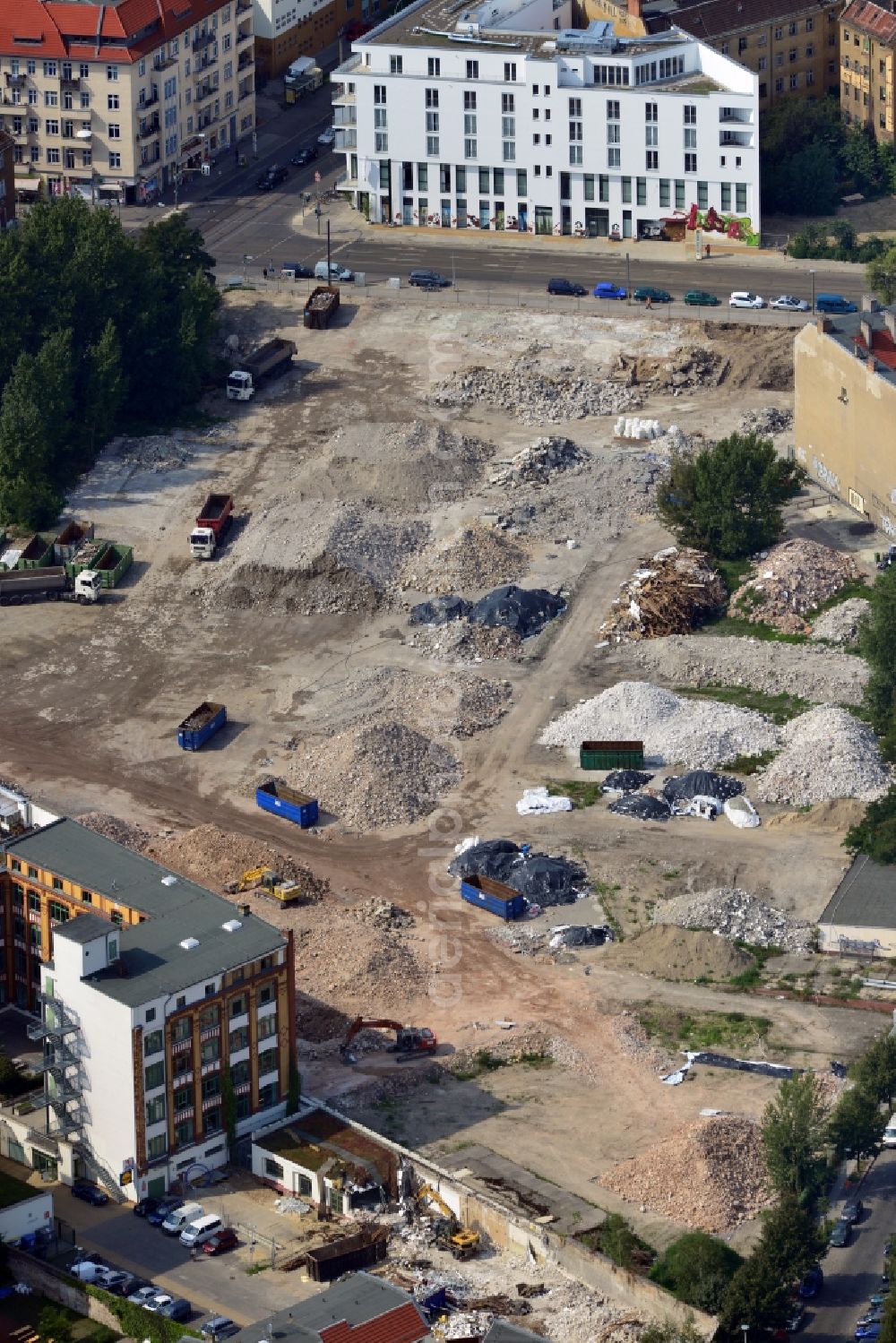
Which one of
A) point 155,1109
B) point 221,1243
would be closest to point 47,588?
point 155,1109

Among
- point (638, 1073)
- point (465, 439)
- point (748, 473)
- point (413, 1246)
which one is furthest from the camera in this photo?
point (465, 439)

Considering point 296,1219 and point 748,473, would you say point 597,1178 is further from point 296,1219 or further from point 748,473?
point 748,473

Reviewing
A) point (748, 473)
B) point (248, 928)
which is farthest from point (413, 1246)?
point (748, 473)

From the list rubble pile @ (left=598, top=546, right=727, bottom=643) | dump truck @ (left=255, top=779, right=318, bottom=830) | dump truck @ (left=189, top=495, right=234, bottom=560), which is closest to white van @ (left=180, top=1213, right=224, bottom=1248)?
dump truck @ (left=255, top=779, right=318, bottom=830)

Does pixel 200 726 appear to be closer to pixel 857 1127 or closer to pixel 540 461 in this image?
pixel 540 461

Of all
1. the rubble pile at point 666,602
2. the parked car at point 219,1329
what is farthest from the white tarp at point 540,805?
the parked car at point 219,1329

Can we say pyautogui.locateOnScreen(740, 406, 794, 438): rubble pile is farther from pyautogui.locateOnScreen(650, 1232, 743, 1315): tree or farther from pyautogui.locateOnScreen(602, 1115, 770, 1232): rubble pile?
pyautogui.locateOnScreen(650, 1232, 743, 1315): tree
